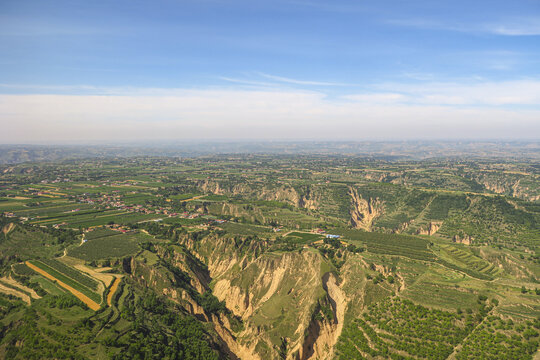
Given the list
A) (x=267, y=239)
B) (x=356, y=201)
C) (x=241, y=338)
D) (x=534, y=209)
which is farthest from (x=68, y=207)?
(x=534, y=209)

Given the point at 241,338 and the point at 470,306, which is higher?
the point at 470,306

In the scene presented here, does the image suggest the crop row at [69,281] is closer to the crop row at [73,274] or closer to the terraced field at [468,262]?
the crop row at [73,274]

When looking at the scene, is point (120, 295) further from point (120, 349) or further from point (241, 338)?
point (241, 338)

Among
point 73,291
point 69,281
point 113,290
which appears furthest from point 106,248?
point 113,290

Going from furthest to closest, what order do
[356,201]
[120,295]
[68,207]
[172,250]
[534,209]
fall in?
[356,201] < [68,207] < [534,209] < [172,250] < [120,295]

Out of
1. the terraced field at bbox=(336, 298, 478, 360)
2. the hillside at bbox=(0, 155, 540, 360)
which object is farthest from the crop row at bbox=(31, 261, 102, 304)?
the terraced field at bbox=(336, 298, 478, 360)

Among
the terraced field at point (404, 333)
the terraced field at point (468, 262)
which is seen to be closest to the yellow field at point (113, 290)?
the terraced field at point (404, 333)

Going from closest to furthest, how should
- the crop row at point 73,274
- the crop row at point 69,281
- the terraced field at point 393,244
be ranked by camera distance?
the crop row at point 69,281, the crop row at point 73,274, the terraced field at point 393,244

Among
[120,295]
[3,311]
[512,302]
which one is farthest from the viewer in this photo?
[120,295]

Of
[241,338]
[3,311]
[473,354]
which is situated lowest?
[241,338]

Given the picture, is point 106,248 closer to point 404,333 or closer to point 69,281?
point 69,281

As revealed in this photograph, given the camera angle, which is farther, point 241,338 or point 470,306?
point 241,338
